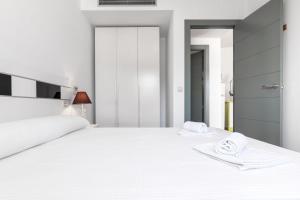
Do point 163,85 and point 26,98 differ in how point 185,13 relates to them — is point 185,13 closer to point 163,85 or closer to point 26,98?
point 163,85

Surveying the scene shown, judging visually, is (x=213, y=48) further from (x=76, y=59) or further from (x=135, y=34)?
(x=76, y=59)

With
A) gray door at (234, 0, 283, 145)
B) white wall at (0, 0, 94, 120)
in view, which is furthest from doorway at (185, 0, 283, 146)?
white wall at (0, 0, 94, 120)

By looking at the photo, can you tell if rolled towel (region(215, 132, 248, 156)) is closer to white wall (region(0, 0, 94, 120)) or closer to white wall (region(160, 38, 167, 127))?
white wall (region(0, 0, 94, 120))

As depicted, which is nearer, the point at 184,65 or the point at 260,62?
the point at 260,62

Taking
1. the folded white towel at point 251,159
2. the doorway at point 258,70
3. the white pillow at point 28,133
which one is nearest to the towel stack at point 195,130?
the folded white towel at point 251,159

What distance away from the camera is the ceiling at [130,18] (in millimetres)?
3121

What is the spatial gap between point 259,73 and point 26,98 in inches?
104

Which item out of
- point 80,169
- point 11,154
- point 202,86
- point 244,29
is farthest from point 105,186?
point 202,86

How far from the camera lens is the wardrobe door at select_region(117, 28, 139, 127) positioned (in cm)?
356

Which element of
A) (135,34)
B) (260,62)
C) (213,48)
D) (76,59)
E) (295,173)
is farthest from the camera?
(213,48)

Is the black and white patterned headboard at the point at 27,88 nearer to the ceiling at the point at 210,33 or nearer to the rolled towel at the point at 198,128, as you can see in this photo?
the rolled towel at the point at 198,128

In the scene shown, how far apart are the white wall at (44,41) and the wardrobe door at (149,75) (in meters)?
0.97

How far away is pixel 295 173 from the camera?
71 cm

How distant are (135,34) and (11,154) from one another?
3.01 metres
